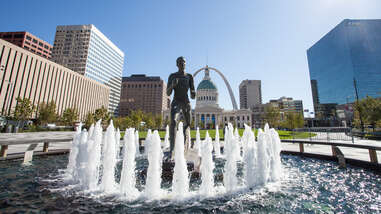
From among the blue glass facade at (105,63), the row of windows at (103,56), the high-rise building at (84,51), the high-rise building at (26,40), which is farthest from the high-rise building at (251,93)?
the high-rise building at (26,40)

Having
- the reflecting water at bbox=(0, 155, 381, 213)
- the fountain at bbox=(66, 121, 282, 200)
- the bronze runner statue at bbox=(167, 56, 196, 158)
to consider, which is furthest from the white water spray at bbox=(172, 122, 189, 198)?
the bronze runner statue at bbox=(167, 56, 196, 158)

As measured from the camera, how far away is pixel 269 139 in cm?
761

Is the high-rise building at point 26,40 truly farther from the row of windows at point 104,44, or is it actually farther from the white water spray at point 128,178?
the white water spray at point 128,178

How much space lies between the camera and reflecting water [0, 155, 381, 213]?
3.59 m

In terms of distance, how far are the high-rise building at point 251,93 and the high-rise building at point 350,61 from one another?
56303 millimetres

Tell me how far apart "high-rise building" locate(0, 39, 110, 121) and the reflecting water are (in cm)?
4604

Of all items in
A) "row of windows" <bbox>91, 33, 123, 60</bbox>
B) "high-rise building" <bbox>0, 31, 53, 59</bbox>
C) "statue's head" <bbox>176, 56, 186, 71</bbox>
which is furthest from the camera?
"row of windows" <bbox>91, 33, 123, 60</bbox>

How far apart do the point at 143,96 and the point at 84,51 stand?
53.7 metres

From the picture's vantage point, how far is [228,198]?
421cm

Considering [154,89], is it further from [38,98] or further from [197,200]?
[197,200]

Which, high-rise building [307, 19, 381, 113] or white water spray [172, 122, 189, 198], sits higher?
high-rise building [307, 19, 381, 113]

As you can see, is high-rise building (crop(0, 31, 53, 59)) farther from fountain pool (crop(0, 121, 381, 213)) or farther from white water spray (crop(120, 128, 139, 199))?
white water spray (crop(120, 128, 139, 199))

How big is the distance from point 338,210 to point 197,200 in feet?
10.2

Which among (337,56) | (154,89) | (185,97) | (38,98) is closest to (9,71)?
(38,98)
